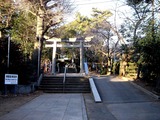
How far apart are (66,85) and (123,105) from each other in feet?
29.7

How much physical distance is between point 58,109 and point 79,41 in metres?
19.4

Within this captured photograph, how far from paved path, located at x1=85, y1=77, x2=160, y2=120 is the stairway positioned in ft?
4.05

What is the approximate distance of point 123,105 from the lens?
15.1m

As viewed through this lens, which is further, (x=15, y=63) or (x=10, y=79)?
(x=15, y=63)

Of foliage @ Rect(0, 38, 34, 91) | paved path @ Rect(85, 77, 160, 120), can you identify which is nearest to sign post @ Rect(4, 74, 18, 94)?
foliage @ Rect(0, 38, 34, 91)

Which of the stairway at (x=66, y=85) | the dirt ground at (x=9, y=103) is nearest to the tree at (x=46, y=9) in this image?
the stairway at (x=66, y=85)

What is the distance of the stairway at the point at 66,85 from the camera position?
2256cm

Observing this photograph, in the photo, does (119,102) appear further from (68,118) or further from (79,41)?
(79,41)

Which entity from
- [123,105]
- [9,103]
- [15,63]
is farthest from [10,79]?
[123,105]

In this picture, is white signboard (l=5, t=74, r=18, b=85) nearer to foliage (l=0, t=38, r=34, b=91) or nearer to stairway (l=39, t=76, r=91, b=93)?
foliage (l=0, t=38, r=34, b=91)

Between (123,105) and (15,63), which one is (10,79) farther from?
(123,105)

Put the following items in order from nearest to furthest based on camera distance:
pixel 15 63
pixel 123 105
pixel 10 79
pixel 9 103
Answer: pixel 123 105 → pixel 9 103 → pixel 10 79 → pixel 15 63

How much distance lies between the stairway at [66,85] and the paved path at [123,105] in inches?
48.6

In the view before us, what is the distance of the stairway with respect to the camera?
74.0 ft
